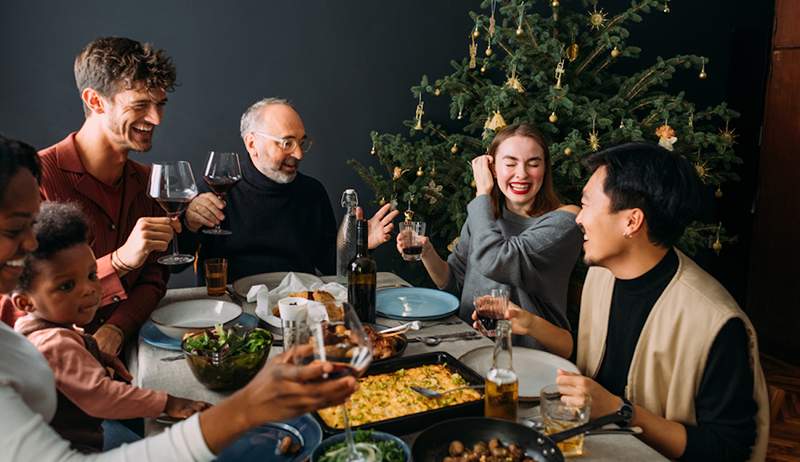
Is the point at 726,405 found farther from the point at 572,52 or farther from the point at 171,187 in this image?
the point at 572,52

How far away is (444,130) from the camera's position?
411 centimetres

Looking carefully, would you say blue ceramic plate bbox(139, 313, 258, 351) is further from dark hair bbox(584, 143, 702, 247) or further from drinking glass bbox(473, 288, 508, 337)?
dark hair bbox(584, 143, 702, 247)

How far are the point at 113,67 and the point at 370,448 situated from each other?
63.7 inches

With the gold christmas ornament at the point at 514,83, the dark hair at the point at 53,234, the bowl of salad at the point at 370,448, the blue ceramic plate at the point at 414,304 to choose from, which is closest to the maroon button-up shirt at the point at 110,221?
the dark hair at the point at 53,234

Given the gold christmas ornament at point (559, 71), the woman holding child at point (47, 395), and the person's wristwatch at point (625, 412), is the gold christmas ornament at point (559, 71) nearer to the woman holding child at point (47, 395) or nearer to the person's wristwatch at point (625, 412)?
the person's wristwatch at point (625, 412)

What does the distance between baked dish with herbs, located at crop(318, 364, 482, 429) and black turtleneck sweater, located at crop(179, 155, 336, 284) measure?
1.40 m

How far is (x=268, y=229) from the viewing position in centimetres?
278

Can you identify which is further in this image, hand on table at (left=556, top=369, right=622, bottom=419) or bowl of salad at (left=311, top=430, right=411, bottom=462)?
hand on table at (left=556, top=369, right=622, bottom=419)

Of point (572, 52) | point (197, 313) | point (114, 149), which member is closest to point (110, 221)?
point (114, 149)

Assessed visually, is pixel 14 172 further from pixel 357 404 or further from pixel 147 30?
pixel 147 30

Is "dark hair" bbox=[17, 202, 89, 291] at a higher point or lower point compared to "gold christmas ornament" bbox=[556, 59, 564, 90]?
lower

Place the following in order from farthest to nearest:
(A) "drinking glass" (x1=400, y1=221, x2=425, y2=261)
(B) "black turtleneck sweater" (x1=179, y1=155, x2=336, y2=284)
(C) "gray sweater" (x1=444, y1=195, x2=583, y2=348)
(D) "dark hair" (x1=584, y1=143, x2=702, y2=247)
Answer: (B) "black turtleneck sweater" (x1=179, y1=155, x2=336, y2=284), (C) "gray sweater" (x1=444, y1=195, x2=583, y2=348), (A) "drinking glass" (x1=400, y1=221, x2=425, y2=261), (D) "dark hair" (x1=584, y1=143, x2=702, y2=247)

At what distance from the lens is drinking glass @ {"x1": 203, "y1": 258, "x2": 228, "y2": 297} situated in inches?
81.2

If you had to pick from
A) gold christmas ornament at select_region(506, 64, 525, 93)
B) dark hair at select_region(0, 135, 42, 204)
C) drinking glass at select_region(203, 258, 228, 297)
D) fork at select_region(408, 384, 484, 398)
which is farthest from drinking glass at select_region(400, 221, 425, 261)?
gold christmas ornament at select_region(506, 64, 525, 93)
